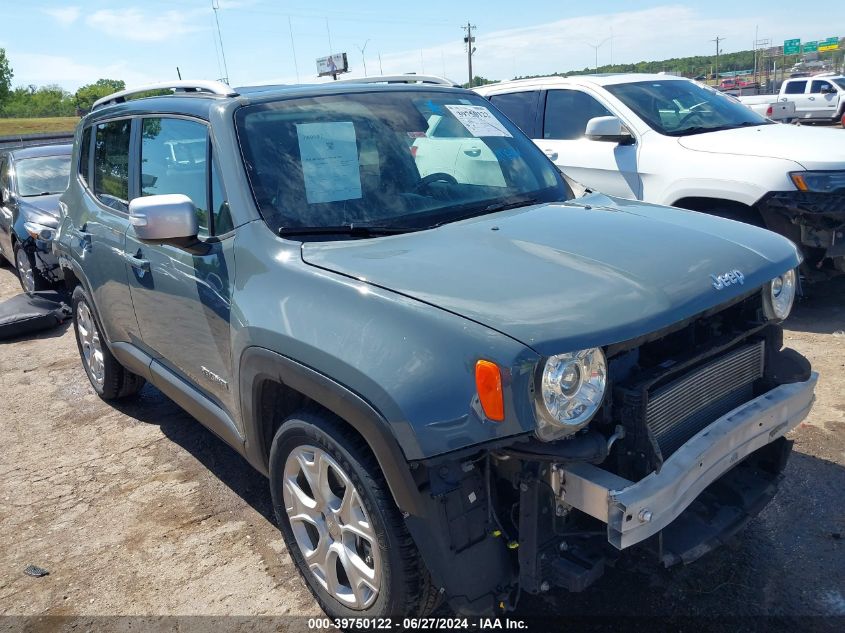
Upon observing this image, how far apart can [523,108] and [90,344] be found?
4.54 metres

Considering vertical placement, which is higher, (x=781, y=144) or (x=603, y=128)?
(x=603, y=128)


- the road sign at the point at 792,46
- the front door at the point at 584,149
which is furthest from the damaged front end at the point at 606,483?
the road sign at the point at 792,46

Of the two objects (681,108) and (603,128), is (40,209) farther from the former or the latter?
(681,108)

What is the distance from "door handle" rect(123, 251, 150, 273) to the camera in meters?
3.50

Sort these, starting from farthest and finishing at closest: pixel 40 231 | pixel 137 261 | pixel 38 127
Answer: pixel 38 127 < pixel 40 231 < pixel 137 261

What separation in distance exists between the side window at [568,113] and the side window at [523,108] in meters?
0.15

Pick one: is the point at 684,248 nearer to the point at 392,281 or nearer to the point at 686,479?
the point at 686,479

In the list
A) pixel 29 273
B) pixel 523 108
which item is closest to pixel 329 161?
pixel 523 108

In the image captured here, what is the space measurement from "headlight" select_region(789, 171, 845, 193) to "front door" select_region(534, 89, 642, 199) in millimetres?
1316

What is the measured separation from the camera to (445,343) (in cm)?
201

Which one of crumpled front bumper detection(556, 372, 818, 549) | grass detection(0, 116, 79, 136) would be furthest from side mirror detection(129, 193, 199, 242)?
grass detection(0, 116, 79, 136)

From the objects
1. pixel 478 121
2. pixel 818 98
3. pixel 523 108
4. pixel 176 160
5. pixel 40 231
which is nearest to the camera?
pixel 176 160

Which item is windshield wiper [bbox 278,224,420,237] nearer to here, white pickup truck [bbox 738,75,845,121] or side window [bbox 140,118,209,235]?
side window [bbox 140,118,209,235]

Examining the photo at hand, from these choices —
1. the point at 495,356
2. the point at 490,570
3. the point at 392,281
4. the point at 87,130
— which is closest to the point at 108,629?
the point at 490,570
